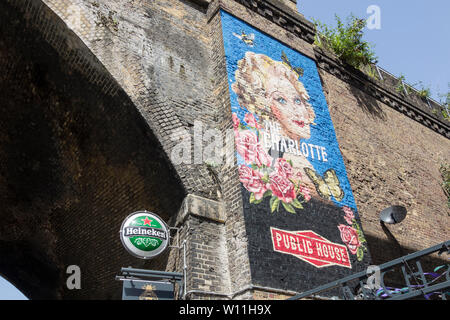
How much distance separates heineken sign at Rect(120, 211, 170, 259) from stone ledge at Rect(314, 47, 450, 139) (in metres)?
7.52

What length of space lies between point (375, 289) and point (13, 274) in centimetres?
955

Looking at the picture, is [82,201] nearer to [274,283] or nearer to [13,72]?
[13,72]

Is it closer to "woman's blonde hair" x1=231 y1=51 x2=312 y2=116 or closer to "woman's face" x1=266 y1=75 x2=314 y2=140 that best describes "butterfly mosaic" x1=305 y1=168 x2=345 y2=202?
"woman's face" x1=266 y1=75 x2=314 y2=140

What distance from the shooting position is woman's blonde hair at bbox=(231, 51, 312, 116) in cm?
842

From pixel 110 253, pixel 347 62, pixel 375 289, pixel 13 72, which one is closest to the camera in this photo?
pixel 375 289

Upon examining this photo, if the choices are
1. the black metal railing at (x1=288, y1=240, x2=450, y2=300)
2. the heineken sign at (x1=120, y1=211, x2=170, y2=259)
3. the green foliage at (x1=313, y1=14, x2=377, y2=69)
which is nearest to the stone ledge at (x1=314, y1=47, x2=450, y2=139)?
the green foliage at (x1=313, y1=14, x2=377, y2=69)

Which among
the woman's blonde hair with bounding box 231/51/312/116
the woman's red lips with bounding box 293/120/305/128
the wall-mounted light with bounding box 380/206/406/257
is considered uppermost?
the woman's blonde hair with bounding box 231/51/312/116

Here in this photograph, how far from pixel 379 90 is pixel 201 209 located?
8.80m

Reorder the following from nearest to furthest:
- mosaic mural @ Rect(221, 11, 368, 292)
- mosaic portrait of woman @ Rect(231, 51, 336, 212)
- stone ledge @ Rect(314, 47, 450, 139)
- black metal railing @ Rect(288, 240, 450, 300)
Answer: black metal railing @ Rect(288, 240, 450, 300)
mosaic mural @ Rect(221, 11, 368, 292)
mosaic portrait of woman @ Rect(231, 51, 336, 212)
stone ledge @ Rect(314, 47, 450, 139)

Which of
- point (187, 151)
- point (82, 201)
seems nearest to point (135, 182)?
point (187, 151)

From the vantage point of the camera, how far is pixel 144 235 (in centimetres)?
636

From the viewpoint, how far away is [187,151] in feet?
24.4

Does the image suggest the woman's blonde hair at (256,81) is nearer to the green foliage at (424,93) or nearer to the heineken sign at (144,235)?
the heineken sign at (144,235)

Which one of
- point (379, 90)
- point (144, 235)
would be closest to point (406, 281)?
point (144, 235)
